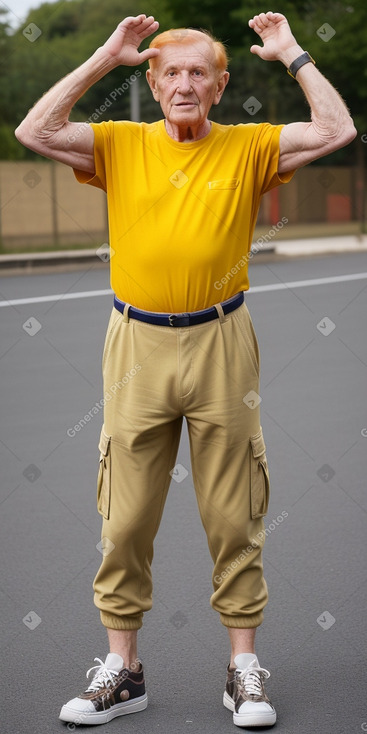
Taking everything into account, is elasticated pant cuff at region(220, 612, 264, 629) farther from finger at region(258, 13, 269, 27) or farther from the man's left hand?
finger at region(258, 13, 269, 27)

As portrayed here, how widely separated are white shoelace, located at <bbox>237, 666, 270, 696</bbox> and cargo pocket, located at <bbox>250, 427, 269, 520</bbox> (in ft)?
1.69

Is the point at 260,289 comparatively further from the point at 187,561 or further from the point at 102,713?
the point at 102,713

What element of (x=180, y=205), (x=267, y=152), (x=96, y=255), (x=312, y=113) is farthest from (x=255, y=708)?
(x=96, y=255)

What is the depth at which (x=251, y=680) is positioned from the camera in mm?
3629

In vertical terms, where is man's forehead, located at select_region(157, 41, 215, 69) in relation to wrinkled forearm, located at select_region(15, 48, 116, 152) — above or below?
above

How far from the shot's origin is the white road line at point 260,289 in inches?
533

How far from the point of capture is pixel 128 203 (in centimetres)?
345

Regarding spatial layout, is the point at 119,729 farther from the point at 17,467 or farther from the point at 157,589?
the point at 17,467

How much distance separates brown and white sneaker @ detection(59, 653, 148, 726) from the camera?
3568mm

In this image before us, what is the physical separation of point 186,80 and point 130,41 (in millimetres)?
237

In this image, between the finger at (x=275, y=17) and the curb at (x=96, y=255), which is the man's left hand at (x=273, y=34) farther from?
the curb at (x=96, y=255)

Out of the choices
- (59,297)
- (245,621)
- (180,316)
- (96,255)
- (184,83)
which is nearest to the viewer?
(184,83)

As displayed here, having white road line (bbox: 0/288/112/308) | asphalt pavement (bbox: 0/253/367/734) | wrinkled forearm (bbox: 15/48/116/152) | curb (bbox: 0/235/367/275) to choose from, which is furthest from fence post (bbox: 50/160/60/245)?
wrinkled forearm (bbox: 15/48/116/152)

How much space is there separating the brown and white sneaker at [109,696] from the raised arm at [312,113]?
177 cm
